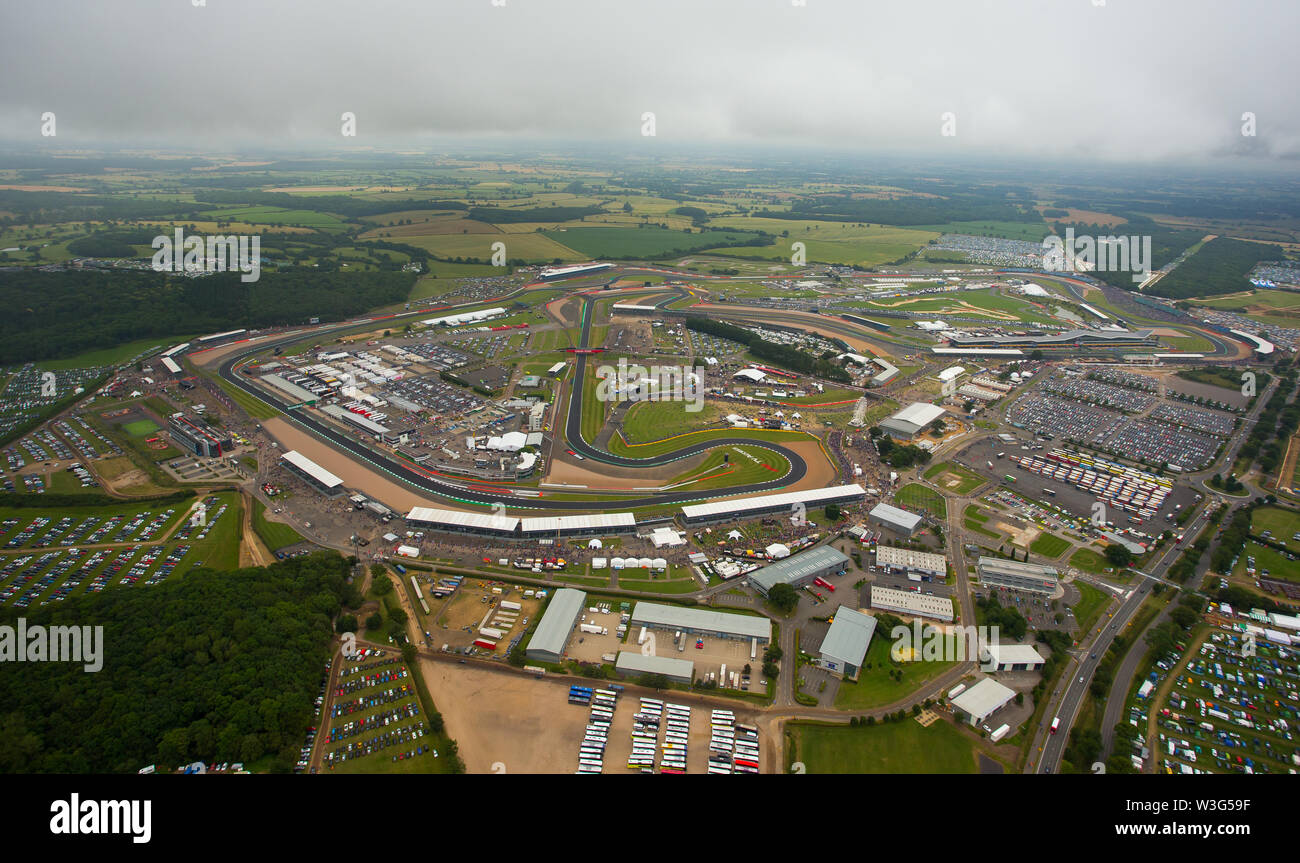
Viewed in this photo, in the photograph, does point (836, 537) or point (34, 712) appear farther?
point (836, 537)

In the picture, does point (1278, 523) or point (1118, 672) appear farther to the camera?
point (1278, 523)

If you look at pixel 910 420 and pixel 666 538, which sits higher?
pixel 910 420

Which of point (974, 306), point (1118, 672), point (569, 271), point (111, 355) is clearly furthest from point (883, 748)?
point (569, 271)

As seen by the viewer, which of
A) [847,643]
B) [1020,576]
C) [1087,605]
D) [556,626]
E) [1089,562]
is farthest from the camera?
[1089,562]

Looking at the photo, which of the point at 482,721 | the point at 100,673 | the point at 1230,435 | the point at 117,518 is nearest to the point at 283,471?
the point at 117,518

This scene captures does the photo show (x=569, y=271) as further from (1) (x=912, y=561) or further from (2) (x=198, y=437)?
(1) (x=912, y=561)

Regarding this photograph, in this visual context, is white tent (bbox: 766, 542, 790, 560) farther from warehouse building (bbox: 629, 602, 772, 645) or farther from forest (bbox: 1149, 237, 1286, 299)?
forest (bbox: 1149, 237, 1286, 299)

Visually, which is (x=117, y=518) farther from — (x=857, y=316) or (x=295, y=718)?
(x=857, y=316)
